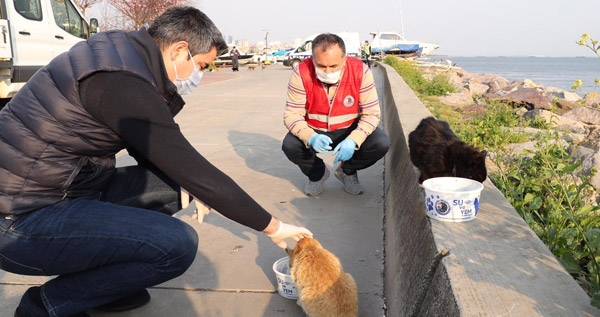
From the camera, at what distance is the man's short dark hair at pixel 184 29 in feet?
7.64

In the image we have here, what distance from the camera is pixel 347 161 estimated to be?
14.4 ft

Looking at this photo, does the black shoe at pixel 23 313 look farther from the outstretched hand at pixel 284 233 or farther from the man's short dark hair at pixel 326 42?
the man's short dark hair at pixel 326 42

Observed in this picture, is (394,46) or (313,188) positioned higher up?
(394,46)

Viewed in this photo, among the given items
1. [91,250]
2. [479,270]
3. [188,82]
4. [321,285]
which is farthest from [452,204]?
[91,250]

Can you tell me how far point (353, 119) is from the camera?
4.40 m

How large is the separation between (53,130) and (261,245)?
1.67 metres

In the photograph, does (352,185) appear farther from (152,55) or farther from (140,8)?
(140,8)

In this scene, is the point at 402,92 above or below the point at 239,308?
above

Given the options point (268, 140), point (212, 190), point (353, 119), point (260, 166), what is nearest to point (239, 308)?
point (212, 190)

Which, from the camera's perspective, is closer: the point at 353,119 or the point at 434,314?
the point at 434,314

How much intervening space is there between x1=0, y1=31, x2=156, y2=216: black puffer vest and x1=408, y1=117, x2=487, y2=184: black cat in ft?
6.61

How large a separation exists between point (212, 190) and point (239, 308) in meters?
0.83

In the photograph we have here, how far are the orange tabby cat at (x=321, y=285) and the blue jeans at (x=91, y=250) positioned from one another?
58 cm

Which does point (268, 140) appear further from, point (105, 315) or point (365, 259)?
point (105, 315)
